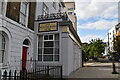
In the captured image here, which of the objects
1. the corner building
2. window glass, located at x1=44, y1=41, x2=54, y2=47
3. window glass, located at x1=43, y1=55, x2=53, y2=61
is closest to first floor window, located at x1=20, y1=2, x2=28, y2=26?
the corner building

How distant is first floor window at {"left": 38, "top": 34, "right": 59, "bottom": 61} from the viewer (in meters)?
12.7

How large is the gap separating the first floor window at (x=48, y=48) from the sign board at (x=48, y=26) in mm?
603

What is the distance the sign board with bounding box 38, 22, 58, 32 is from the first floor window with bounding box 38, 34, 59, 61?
0.60 meters

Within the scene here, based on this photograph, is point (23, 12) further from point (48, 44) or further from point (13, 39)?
point (48, 44)

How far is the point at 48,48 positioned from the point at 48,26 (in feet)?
6.12

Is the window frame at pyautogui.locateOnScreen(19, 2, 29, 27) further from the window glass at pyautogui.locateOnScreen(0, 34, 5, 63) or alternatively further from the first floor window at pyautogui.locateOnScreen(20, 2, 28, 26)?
the window glass at pyautogui.locateOnScreen(0, 34, 5, 63)

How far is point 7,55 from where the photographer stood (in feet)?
31.5

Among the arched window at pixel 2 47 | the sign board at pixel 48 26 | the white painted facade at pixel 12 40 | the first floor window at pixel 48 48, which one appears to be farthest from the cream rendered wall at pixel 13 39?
the first floor window at pixel 48 48

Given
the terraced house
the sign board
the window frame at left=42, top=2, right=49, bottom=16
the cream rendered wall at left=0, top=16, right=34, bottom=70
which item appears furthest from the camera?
the window frame at left=42, top=2, right=49, bottom=16

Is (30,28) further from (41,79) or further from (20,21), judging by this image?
(41,79)

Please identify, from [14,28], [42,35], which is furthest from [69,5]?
[14,28]

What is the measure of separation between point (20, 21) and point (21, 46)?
1.87 meters

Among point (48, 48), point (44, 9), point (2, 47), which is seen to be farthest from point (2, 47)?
point (44, 9)

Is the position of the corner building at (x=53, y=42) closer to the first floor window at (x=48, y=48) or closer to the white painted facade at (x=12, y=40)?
the first floor window at (x=48, y=48)
